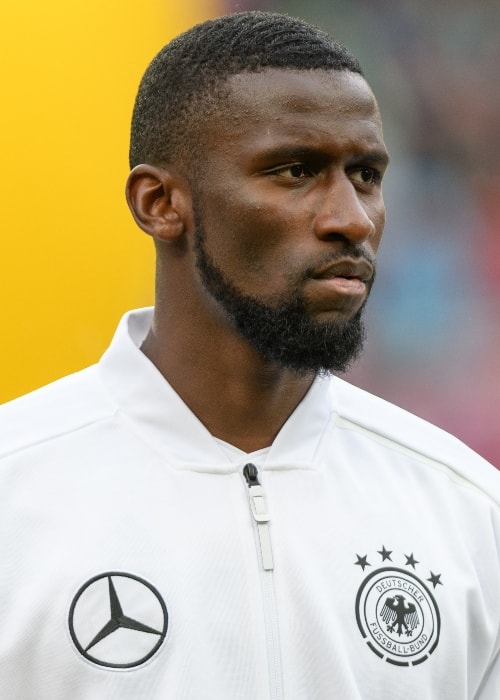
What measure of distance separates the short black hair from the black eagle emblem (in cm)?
86

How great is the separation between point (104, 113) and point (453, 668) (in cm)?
185

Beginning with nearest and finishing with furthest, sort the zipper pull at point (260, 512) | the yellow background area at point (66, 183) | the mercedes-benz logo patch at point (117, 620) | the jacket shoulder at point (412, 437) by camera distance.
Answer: the mercedes-benz logo patch at point (117, 620) → the zipper pull at point (260, 512) → the jacket shoulder at point (412, 437) → the yellow background area at point (66, 183)

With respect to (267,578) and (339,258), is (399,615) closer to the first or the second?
(267,578)

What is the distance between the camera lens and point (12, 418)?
1917 mm

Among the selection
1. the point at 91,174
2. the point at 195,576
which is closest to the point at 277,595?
the point at 195,576

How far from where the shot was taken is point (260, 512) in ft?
6.06

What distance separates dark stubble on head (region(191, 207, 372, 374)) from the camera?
6.31 ft

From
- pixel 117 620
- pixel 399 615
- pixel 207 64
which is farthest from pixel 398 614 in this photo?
pixel 207 64

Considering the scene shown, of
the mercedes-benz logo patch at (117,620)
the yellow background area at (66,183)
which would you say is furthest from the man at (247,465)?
the yellow background area at (66,183)

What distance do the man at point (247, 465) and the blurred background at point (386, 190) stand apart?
888 millimetres

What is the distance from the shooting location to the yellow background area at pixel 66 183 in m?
2.96

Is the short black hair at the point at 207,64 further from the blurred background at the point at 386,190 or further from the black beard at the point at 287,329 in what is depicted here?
the blurred background at the point at 386,190

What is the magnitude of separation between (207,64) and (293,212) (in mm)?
356

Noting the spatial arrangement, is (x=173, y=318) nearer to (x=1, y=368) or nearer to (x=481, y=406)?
(x=1, y=368)
